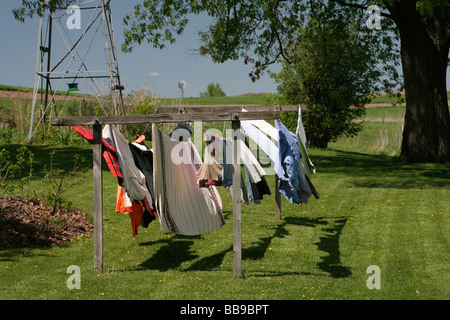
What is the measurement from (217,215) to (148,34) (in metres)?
11.1

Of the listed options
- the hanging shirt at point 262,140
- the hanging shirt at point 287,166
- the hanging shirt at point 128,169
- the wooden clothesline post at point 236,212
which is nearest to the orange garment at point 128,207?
the hanging shirt at point 128,169

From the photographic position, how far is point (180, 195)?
21.4 ft

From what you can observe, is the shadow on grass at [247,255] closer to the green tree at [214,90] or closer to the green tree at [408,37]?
the green tree at [408,37]

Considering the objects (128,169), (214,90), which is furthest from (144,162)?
(214,90)

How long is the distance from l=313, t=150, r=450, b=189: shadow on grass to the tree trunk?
2.73ft

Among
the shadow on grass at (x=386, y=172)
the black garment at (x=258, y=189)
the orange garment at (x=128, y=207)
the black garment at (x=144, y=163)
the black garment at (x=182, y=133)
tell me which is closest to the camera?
the orange garment at (x=128, y=207)

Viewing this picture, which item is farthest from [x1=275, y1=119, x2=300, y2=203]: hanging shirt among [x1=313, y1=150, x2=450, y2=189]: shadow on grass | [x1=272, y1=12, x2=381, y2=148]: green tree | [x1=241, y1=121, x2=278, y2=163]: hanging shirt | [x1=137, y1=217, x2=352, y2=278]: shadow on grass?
[x1=272, y1=12, x2=381, y2=148]: green tree

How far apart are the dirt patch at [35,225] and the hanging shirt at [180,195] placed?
7.22 feet

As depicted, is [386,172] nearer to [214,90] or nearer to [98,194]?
[98,194]

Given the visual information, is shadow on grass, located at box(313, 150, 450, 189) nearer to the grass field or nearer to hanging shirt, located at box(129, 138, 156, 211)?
the grass field

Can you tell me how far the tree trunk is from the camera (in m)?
16.0

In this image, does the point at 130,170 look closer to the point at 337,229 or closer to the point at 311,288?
the point at 311,288

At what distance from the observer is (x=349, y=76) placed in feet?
71.5

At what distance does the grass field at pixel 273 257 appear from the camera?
5785mm
